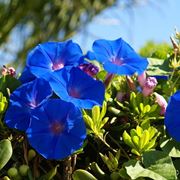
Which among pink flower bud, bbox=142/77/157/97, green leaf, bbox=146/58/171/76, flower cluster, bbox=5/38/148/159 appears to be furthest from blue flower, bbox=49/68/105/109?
Result: green leaf, bbox=146/58/171/76

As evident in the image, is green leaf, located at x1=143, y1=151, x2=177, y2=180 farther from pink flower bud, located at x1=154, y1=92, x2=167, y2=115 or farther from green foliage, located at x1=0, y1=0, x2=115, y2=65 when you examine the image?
green foliage, located at x1=0, y1=0, x2=115, y2=65

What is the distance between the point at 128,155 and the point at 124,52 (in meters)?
0.23

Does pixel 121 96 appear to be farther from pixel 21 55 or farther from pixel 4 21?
pixel 21 55

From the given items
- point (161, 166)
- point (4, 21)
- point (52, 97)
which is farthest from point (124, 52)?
point (4, 21)

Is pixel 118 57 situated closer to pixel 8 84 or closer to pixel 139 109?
pixel 139 109

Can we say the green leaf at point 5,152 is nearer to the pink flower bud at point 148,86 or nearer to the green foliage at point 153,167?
the green foliage at point 153,167

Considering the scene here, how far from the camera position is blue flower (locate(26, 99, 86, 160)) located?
2.90ft

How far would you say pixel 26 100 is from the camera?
95 centimetres

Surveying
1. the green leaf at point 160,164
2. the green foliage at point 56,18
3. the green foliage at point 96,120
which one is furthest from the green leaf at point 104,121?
the green foliage at point 56,18

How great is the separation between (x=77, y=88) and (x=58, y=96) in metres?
0.04

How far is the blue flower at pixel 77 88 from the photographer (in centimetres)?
92

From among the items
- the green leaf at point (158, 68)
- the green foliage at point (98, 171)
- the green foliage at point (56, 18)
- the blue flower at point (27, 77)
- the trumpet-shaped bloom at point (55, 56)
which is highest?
the trumpet-shaped bloom at point (55, 56)

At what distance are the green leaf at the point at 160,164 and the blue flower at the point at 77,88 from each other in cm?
13

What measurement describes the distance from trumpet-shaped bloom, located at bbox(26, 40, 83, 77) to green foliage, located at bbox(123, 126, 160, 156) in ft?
0.69
